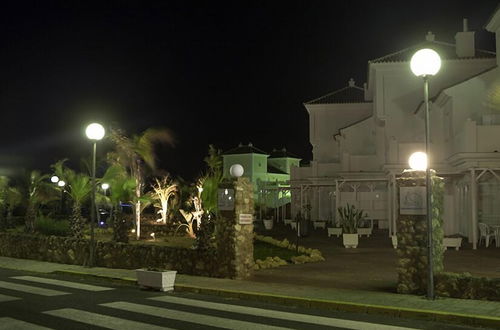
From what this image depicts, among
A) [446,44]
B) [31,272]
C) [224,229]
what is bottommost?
[31,272]

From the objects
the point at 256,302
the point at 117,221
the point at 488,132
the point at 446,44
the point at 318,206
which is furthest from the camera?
the point at 318,206

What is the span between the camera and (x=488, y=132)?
72.8 ft

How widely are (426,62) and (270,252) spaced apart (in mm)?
11122

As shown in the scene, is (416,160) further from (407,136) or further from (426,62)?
(407,136)

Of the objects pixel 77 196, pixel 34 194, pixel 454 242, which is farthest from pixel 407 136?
pixel 34 194

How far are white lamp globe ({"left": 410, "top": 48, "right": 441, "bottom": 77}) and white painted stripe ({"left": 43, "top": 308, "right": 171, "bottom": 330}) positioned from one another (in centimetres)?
668

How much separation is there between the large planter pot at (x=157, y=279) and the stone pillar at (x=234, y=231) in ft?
5.70

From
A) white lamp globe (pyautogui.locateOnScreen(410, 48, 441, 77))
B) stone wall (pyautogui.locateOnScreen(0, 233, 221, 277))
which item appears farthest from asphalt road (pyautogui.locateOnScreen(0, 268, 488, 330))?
white lamp globe (pyautogui.locateOnScreen(410, 48, 441, 77))

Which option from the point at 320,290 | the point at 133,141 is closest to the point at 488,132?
the point at 320,290

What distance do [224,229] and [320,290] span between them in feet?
11.1

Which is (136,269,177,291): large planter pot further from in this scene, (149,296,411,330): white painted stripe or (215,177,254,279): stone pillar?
(215,177,254,279): stone pillar

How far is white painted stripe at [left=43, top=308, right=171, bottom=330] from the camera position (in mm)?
8906

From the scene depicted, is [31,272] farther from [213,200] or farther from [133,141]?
[133,141]

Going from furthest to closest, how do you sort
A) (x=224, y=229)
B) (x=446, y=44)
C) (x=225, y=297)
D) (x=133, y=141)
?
(x=446, y=44) → (x=133, y=141) → (x=224, y=229) → (x=225, y=297)
